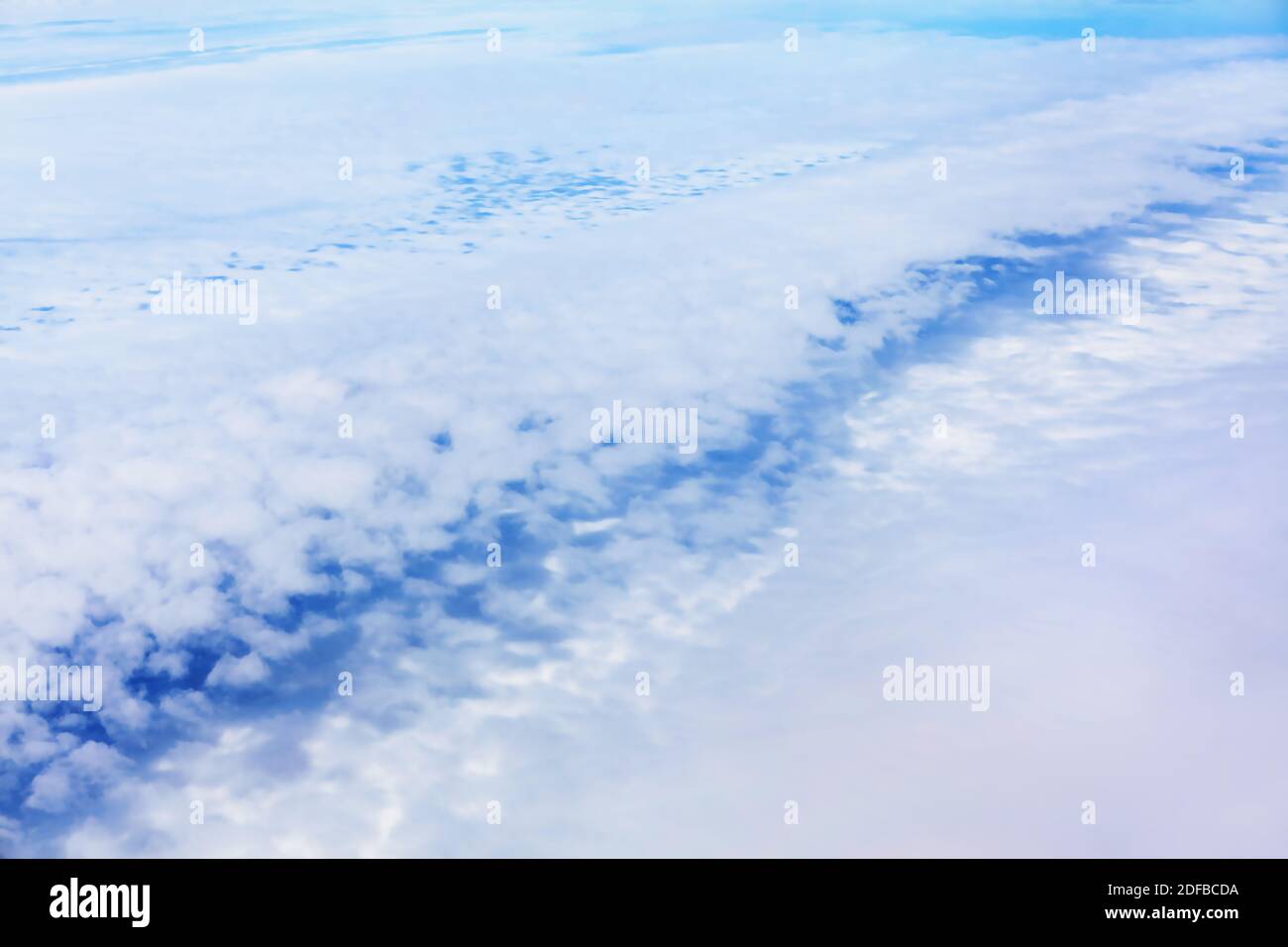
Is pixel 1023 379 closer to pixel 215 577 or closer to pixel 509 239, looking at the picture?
pixel 215 577

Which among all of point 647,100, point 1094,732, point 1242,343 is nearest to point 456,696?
point 1094,732

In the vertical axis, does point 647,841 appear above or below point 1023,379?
below

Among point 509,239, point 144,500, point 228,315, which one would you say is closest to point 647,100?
point 509,239

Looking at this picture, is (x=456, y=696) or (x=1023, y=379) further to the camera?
(x=1023, y=379)

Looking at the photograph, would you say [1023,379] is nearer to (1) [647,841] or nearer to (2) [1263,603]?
(2) [1263,603]

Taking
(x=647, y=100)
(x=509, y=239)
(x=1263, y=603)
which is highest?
(x=647, y=100)

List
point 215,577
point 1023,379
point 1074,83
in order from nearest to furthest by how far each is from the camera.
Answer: point 215,577 → point 1023,379 → point 1074,83

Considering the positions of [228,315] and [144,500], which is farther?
[228,315]
